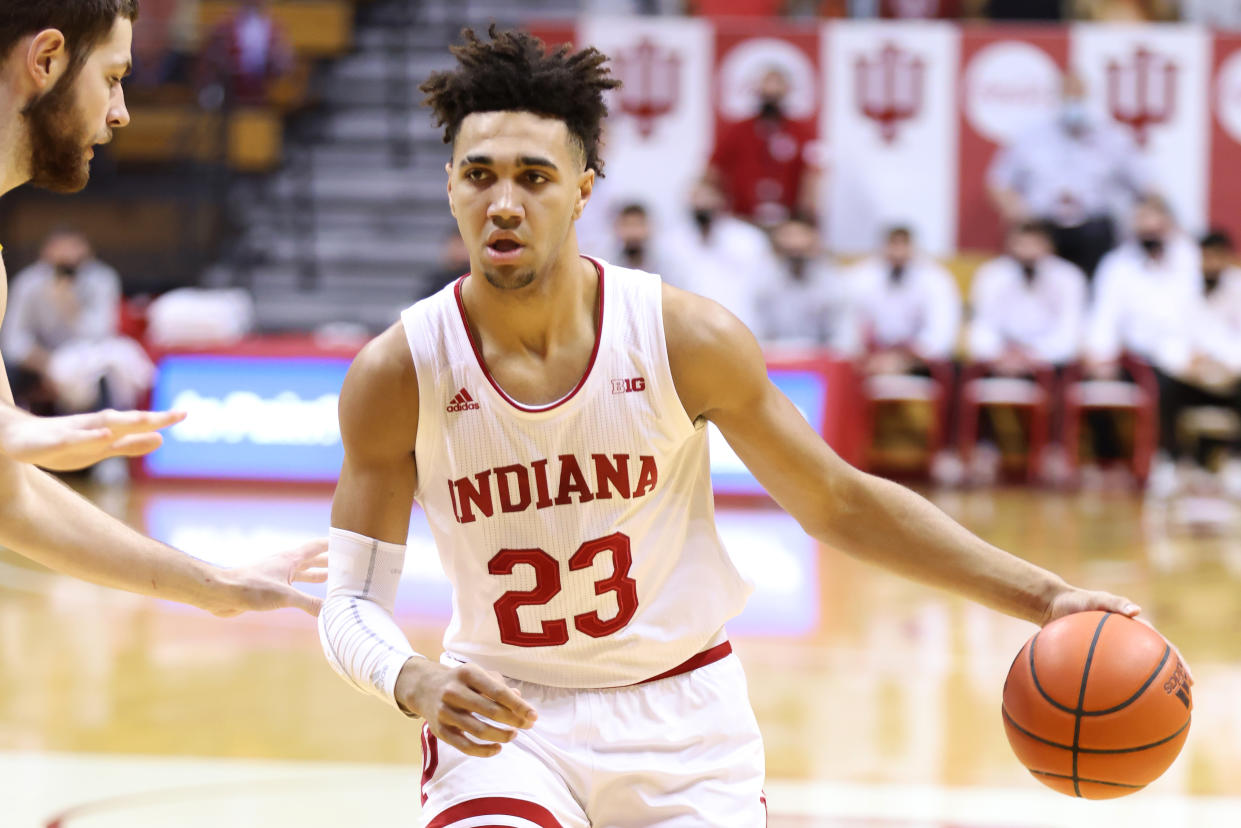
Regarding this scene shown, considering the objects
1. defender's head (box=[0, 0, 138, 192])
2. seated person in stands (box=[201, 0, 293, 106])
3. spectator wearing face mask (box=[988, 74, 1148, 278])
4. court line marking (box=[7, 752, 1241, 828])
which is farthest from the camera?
seated person in stands (box=[201, 0, 293, 106])

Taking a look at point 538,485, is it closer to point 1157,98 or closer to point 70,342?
point 70,342

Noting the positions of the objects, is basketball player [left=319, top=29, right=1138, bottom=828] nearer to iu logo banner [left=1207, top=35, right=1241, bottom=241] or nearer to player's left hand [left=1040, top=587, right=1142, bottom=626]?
player's left hand [left=1040, top=587, right=1142, bottom=626]

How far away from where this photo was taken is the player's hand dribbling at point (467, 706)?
8.23ft

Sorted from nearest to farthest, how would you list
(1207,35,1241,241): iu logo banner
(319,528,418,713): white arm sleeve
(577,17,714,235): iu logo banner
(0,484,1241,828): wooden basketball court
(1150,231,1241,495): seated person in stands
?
(319,528,418,713): white arm sleeve < (0,484,1241,828): wooden basketball court < (1150,231,1241,495): seated person in stands < (1207,35,1241,241): iu logo banner < (577,17,714,235): iu logo banner

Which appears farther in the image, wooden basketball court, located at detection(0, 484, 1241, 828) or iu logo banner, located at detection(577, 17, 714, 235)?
iu logo banner, located at detection(577, 17, 714, 235)

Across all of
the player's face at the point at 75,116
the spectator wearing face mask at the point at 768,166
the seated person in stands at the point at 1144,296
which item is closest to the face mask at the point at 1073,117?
the seated person in stands at the point at 1144,296

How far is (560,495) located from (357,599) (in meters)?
0.44

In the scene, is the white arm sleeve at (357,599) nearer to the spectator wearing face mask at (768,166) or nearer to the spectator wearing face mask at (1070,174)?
the spectator wearing face mask at (768,166)

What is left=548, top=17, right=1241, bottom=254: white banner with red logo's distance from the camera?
1336cm

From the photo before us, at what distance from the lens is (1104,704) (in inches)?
120

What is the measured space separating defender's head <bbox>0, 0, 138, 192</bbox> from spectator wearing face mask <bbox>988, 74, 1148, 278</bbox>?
1072 cm

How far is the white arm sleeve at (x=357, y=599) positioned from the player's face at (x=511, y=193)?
0.58 meters

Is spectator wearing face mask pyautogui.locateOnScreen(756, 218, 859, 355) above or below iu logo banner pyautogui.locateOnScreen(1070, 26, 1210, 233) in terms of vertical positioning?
below

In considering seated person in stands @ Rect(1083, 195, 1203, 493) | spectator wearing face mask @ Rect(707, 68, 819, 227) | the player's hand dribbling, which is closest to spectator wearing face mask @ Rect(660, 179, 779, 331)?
spectator wearing face mask @ Rect(707, 68, 819, 227)
